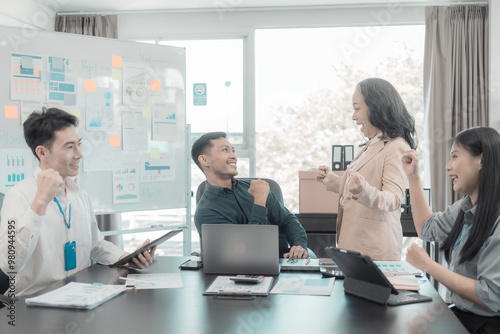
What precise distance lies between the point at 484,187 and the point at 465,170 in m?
0.10

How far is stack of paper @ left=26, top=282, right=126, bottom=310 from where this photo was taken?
1.40m

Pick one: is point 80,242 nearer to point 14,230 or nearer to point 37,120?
point 14,230

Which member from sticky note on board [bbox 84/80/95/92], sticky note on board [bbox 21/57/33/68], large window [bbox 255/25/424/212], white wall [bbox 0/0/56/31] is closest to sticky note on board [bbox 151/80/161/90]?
sticky note on board [bbox 84/80/95/92]

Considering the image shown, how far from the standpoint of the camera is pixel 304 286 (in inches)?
63.2

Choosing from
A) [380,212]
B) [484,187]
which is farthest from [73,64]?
[484,187]

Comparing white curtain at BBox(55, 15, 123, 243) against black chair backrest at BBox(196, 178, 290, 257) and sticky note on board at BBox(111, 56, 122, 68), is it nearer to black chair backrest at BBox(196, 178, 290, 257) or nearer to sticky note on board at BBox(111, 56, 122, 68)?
sticky note on board at BBox(111, 56, 122, 68)

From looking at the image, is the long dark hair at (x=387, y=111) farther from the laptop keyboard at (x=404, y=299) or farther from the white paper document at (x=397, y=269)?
the laptop keyboard at (x=404, y=299)

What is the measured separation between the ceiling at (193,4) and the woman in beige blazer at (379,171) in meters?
2.35

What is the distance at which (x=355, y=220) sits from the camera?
2.13 meters

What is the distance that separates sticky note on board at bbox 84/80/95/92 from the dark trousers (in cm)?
278

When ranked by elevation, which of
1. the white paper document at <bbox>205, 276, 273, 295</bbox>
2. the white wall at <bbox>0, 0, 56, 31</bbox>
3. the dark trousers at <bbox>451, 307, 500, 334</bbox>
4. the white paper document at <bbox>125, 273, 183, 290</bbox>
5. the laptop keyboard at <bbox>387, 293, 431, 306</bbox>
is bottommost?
the dark trousers at <bbox>451, 307, 500, 334</bbox>

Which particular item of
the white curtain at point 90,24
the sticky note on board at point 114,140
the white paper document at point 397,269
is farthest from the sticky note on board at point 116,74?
the white paper document at point 397,269

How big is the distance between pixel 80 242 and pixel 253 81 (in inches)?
111

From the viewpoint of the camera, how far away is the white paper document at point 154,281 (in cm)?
163
